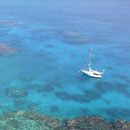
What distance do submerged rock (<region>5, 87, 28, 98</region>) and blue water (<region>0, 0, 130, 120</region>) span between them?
69cm

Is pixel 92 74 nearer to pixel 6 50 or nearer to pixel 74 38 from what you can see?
pixel 74 38

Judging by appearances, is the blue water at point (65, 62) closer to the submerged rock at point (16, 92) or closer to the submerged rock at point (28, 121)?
the submerged rock at point (16, 92)

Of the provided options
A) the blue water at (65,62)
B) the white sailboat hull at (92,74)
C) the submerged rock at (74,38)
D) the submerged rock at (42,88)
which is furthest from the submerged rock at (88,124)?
the submerged rock at (74,38)

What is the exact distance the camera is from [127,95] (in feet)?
182

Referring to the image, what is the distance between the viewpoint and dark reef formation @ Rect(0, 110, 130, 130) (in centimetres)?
4362

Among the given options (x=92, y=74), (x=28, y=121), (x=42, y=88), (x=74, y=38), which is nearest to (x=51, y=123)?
(x=28, y=121)

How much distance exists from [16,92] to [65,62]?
72.6 feet

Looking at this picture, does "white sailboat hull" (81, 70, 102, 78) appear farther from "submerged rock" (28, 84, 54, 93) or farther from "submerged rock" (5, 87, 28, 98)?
"submerged rock" (5, 87, 28, 98)

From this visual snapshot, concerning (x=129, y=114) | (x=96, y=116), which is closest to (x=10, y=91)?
(x=96, y=116)

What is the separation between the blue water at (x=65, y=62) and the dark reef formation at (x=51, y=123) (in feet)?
7.78

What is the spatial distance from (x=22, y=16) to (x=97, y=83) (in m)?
77.4

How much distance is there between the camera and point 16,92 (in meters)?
55.2

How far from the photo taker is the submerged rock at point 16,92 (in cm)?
5403

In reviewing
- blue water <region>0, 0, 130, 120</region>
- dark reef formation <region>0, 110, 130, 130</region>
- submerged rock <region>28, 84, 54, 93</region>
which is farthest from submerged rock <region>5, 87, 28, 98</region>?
dark reef formation <region>0, 110, 130, 130</region>
